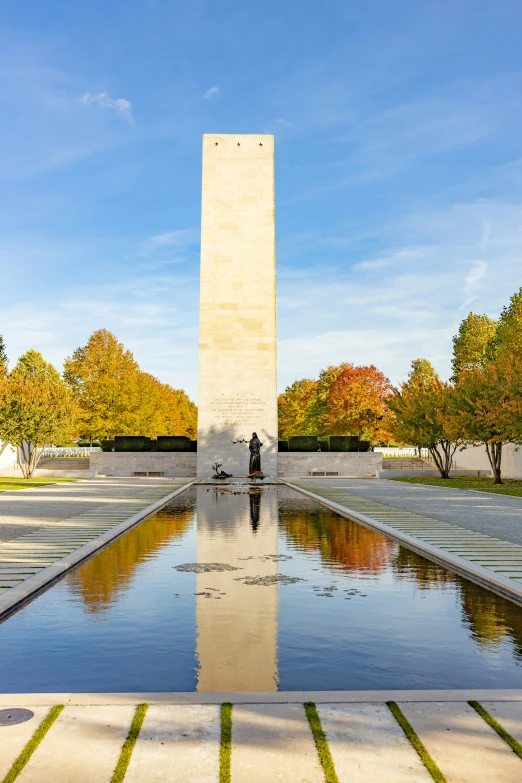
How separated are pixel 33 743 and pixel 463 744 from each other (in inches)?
105

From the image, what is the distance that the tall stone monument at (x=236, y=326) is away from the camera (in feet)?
152

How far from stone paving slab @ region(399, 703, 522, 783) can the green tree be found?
2872 inches

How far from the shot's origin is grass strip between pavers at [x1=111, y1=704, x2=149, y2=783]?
4.19 m

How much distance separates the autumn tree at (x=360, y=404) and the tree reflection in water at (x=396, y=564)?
54.5m

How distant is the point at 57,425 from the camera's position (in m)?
39.6

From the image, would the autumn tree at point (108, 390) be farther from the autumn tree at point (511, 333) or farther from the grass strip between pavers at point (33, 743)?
the grass strip between pavers at point (33, 743)

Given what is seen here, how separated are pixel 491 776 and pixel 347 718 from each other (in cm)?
105

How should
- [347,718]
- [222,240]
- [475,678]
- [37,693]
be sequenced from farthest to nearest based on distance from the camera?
[222,240], [475,678], [37,693], [347,718]

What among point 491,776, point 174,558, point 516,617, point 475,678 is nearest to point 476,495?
point 174,558

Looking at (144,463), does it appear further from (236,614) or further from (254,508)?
(236,614)

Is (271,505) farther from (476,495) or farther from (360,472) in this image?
(360,472)

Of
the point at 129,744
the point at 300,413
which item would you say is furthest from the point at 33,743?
the point at 300,413

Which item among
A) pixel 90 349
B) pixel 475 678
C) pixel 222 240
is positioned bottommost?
pixel 475 678

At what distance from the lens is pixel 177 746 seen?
4.52 m
